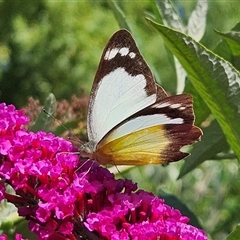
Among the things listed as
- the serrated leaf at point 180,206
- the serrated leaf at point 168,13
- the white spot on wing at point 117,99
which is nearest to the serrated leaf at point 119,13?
the serrated leaf at point 168,13

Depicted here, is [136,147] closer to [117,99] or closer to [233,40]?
[117,99]

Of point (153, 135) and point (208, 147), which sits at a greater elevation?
point (153, 135)

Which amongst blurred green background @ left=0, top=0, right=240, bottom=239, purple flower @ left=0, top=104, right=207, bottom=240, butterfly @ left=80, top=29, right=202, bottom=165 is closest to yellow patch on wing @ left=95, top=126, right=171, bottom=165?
butterfly @ left=80, top=29, right=202, bottom=165

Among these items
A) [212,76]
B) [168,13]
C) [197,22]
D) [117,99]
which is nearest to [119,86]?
[117,99]

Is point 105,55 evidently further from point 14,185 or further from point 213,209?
point 213,209

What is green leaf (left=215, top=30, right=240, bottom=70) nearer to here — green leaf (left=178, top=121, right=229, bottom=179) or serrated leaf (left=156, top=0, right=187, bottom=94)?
green leaf (left=178, top=121, right=229, bottom=179)
